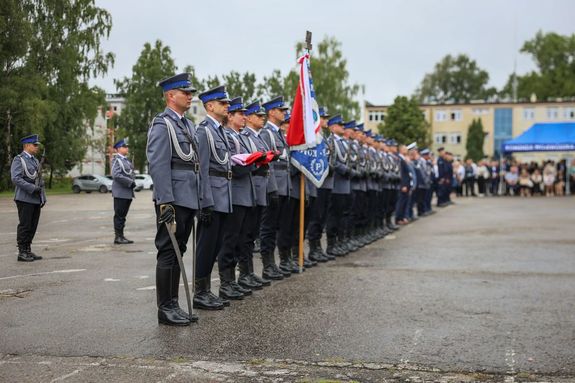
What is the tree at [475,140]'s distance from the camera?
8344cm

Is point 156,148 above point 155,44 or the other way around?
the other way around

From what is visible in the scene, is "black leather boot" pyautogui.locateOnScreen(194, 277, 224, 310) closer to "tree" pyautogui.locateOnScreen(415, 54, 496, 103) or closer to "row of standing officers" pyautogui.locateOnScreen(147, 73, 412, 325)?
"row of standing officers" pyautogui.locateOnScreen(147, 73, 412, 325)

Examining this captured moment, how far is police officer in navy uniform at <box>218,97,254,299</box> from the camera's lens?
27.1 ft

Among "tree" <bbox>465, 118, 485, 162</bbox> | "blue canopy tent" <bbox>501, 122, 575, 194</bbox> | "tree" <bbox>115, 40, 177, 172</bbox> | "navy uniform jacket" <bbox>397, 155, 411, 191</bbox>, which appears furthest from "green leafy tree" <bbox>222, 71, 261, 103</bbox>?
"navy uniform jacket" <bbox>397, 155, 411, 191</bbox>

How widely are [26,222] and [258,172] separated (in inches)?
189

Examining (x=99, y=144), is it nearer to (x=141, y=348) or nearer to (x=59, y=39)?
(x=59, y=39)

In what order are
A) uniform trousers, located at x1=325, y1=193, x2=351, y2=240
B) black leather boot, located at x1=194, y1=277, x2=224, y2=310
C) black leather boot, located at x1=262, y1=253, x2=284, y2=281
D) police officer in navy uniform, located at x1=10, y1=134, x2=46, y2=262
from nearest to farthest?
black leather boot, located at x1=194, y1=277, x2=224, y2=310, black leather boot, located at x1=262, y1=253, x2=284, y2=281, police officer in navy uniform, located at x1=10, y1=134, x2=46, y2=262, uniform trousers, located at x1=325, y1=193, x2=351, y2=240

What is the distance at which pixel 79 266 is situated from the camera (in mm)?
10945

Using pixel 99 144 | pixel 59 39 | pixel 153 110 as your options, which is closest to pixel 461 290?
pixel 59 39

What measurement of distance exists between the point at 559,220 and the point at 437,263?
10725mm

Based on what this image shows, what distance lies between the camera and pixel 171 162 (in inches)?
272

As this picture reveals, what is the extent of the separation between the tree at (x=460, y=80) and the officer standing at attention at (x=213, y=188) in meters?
94.1

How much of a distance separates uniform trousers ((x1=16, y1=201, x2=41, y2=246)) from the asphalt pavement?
1.42ft

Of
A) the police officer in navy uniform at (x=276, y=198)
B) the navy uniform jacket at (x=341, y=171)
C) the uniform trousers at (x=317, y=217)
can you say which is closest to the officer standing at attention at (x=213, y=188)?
the police officer in navy uniform at (x=276, y=198)
